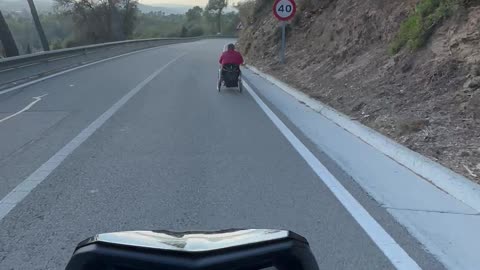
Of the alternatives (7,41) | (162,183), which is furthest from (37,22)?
(162,183)

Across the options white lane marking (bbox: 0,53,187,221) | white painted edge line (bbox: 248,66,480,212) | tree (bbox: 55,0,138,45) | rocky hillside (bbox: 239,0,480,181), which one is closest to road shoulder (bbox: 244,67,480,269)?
white painted edge line (bbox: 248,66,480,212)

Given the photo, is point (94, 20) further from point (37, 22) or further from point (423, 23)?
point (423, 23)

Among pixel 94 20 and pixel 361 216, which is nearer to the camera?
pixel 361 216

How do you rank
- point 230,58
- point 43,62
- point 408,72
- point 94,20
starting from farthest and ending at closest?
point 94,20, point 43,62, point 230,58, point 408,72

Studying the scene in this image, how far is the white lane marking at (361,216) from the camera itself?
4373 millimetres

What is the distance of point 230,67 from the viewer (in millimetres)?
16016

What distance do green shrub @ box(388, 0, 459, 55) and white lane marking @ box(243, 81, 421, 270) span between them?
4.84 metres

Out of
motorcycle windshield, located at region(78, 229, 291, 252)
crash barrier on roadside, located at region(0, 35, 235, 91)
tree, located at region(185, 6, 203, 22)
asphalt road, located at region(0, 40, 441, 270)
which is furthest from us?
tree, located at region(185, 6, 203, 22)

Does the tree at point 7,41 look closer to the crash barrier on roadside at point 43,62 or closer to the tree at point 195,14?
the crash barrier on roadside at point 43,62

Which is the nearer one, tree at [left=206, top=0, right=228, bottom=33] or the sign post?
the sign post

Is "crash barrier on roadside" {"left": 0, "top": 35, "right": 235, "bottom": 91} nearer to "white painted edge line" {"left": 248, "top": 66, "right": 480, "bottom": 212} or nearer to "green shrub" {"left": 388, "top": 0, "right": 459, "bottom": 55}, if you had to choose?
"white painted edge line" {"left": 248, "top": 66, "right": 480, "bottom": 212}

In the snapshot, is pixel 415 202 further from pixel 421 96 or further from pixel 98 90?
pixel 98 90

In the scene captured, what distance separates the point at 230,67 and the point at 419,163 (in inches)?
385

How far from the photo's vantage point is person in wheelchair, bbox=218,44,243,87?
52.3ft
